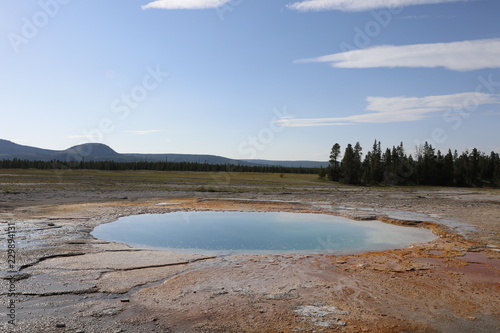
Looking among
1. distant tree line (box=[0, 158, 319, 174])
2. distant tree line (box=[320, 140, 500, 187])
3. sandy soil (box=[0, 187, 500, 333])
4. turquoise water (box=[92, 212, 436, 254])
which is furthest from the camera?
distant tree line (box=[0, 158, 319, 174])

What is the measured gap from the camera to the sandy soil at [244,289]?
743 cm

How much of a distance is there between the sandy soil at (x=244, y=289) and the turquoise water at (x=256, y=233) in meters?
1.42

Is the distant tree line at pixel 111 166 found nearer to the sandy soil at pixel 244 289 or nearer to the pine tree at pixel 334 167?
the pine tree at pixel 334 167

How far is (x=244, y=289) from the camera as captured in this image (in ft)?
31.5

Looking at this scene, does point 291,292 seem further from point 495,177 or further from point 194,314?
point 495,177

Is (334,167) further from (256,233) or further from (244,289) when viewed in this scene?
(244,289)

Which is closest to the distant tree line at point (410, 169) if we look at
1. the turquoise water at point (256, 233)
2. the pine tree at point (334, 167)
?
the pine tree at point (334, 167)

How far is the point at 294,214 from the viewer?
26.0 m

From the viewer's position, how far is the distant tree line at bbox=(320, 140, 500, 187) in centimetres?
8038

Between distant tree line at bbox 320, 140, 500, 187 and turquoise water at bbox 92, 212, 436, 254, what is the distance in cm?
5847

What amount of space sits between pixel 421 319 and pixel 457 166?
99.9 m

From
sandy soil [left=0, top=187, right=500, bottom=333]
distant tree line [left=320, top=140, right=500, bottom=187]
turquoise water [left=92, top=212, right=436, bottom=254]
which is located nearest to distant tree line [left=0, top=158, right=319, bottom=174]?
distant tree line [left=320, top=140, right=500, bottom=187]

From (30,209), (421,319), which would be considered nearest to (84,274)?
(421,319)

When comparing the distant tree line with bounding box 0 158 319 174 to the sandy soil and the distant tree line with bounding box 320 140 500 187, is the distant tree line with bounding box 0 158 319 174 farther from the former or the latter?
the sandy soil
